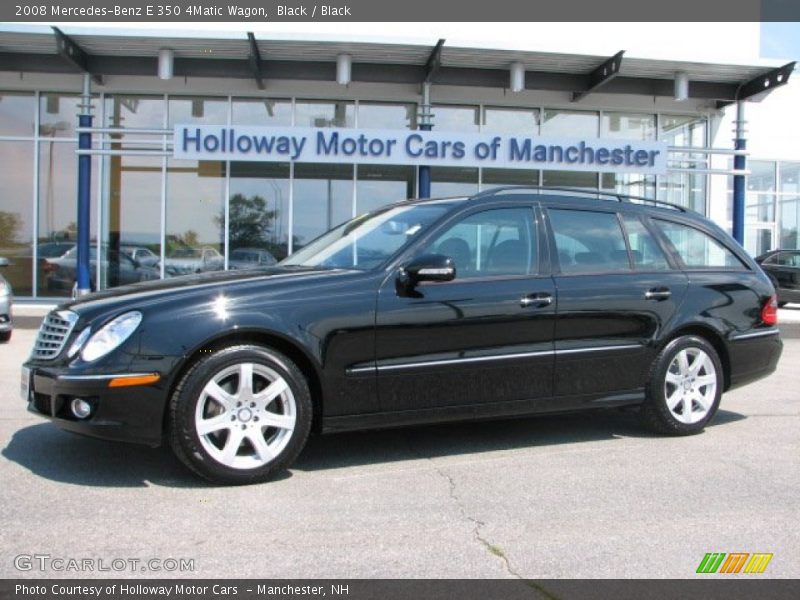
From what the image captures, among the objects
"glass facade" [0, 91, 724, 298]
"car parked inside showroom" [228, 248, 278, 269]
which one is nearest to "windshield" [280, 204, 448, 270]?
"glass facade" [0, 91, 724, 298]

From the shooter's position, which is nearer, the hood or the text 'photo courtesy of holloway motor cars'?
the text 'photo courtesy of holloway motor cars'

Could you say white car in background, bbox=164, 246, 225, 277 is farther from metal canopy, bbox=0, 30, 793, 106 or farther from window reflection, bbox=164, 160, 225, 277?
metal canopy, bbox=0, 30, 793, 106

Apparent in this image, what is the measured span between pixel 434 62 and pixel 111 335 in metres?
10.9

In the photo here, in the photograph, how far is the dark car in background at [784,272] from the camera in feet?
57.2

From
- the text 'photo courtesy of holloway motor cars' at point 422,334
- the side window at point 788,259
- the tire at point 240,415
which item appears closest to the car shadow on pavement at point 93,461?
the tire at point 240,415

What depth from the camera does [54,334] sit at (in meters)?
4.28

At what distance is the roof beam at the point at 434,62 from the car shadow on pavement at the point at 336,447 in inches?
350

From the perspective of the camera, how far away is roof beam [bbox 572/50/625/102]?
546 inches

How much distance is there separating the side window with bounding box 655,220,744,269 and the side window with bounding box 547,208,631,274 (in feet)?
1.76

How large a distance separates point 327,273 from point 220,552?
1815mm

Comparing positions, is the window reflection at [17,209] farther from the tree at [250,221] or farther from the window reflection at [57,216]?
the tree at [250,221]

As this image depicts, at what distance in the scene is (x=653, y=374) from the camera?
535 centimetres

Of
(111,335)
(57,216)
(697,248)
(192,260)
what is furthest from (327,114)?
(111,335)

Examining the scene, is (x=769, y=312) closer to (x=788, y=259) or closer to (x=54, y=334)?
(x=54, y=334)
